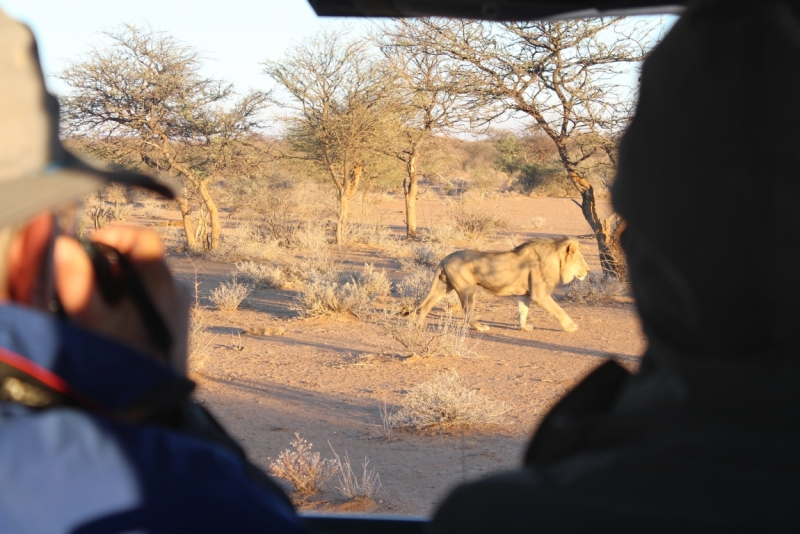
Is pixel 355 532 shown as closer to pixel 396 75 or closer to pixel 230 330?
pixel 230 330

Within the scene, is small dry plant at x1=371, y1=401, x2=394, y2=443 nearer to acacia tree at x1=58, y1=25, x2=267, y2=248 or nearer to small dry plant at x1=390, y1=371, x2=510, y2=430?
small dry plant at x1=390, y1=371, x2=510, y2=430

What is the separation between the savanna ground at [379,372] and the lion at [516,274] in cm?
40

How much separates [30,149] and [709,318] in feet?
2.72

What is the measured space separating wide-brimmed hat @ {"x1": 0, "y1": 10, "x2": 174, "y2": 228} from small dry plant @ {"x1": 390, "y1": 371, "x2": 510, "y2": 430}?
18.4 ft

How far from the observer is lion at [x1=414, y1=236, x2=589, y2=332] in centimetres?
1118

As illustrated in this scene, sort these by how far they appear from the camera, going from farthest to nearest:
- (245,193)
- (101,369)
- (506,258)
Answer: (245,193) → (506,258) → (101,369)

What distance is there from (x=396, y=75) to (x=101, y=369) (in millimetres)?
22438

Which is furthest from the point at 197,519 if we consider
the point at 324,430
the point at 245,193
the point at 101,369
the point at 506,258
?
the point at 245,193

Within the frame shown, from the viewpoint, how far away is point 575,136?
13.9 meters

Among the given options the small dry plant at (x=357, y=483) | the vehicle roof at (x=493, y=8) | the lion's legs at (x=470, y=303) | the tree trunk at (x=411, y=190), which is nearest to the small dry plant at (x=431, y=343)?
the lion's legs at (x=470, y=303)

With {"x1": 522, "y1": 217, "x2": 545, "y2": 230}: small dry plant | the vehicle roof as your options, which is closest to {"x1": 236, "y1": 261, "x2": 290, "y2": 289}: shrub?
the vehicle roof

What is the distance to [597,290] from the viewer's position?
45.6 ft

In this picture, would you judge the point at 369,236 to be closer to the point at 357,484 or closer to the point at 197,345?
the point at 197,345

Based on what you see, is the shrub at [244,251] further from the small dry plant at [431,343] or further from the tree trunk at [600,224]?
the small dry plant at [431,343]
